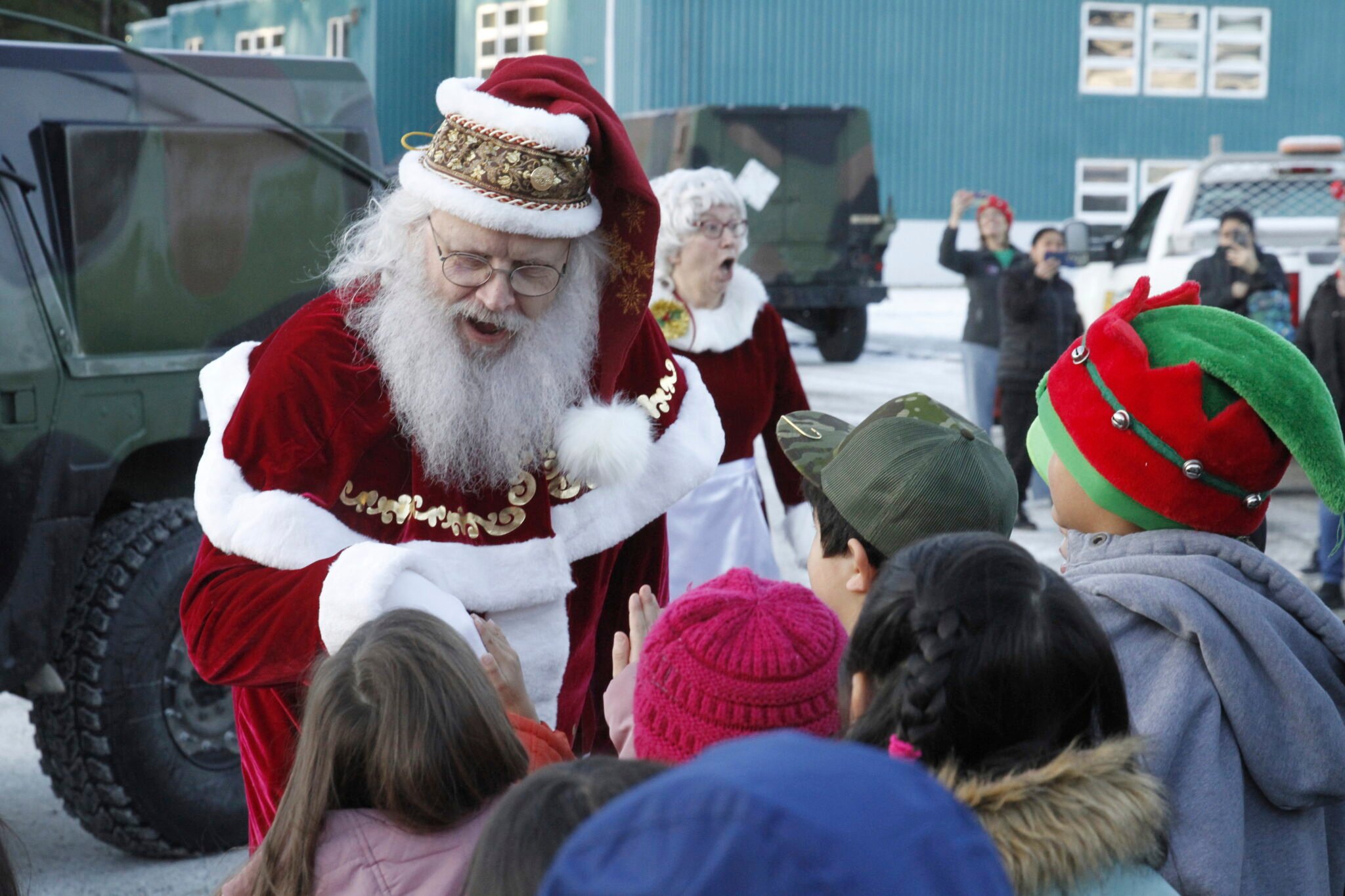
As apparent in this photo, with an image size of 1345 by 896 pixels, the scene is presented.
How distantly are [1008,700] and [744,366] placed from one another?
2.85m

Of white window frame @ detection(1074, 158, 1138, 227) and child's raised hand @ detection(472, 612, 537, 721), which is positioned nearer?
child's raised hand @ detection(472, 612, 537, 721)

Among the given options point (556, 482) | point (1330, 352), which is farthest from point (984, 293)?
point (556, 482)

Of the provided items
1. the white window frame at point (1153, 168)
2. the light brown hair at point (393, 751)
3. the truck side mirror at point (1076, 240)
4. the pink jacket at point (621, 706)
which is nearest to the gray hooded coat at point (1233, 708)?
the pink jacket at point (621, 706)

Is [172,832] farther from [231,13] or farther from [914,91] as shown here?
[231,13]

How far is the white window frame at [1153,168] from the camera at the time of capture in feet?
93.6

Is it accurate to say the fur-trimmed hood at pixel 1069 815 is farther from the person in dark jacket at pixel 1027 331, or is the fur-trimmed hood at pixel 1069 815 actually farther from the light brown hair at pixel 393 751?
the person in dark jacket at pixel 1027 331

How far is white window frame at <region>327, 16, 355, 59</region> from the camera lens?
2666 cm

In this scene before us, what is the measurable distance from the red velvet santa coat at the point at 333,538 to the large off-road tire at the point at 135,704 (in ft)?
5.12

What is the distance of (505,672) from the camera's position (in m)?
2.19

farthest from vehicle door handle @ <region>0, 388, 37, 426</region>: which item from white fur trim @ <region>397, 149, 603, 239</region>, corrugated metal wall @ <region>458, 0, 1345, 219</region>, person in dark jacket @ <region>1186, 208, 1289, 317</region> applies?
corrugated metal wall @ <region>458, 0, 1345, 219</region>

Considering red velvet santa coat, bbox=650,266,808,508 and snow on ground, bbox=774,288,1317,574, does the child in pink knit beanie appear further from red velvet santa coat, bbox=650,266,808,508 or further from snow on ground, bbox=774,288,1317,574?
snow on ground, bbox=774,288,1317,574

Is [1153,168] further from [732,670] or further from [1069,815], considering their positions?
[1069,815]

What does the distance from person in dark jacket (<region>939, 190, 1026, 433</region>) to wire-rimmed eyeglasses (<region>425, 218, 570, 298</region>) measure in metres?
6.39

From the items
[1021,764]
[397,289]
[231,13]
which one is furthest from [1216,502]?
[231,13]
